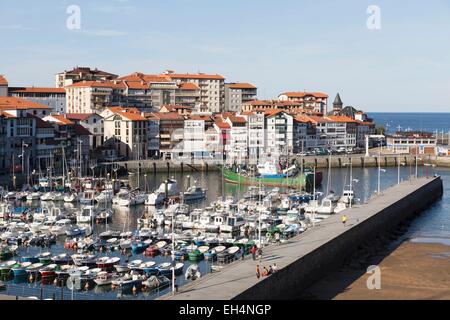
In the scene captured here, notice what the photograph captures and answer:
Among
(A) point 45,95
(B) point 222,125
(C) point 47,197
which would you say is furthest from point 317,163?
(C) point 47,197

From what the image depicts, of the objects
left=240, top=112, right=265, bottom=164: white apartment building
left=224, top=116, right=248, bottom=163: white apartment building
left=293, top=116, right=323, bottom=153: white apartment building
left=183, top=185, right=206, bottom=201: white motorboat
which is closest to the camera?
left=183, top=185, right=206, bottom=201: white motorboat

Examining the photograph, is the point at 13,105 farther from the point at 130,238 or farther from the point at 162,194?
the point at 130,238

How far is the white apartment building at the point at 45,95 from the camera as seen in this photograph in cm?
8088

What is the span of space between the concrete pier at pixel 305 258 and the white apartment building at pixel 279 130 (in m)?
37.7

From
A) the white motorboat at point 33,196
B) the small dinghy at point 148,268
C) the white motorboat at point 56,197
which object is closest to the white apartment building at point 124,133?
the white motorboat at point 33,196

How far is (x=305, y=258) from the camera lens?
945 inches

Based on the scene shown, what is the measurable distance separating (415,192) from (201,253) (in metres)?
17.6

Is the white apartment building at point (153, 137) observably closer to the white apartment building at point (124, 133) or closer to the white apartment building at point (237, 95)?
the white apartment building at point (124, 133)

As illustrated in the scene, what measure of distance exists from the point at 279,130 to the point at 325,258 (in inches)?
2077

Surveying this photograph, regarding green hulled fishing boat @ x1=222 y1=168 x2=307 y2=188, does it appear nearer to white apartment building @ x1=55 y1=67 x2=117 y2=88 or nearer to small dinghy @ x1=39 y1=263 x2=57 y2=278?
small dinghy @ x1=39 y1=263 x2=57 y2=278

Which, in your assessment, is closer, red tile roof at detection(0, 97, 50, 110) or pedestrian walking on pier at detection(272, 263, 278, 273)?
pedestrian walking on pier at detection(272, 263, 278, 273)

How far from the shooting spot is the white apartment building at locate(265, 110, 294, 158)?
77.7 m

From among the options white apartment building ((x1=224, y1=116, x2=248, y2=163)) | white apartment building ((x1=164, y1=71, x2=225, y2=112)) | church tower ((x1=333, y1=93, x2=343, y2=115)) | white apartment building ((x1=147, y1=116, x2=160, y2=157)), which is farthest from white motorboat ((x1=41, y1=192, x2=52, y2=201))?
church tower ((x1=333, y1=93, x2=343, y2=115))
